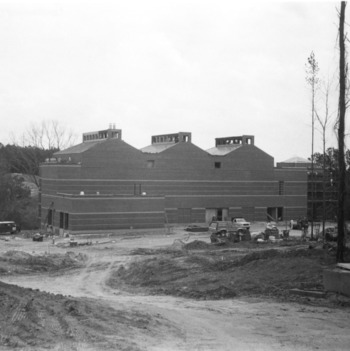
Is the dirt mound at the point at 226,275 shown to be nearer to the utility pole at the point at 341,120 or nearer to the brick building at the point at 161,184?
the utility pole at the point at 341,120

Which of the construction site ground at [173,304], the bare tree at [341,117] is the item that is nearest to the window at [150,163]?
the construction site ground at [173,304]

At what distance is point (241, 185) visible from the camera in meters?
74.8

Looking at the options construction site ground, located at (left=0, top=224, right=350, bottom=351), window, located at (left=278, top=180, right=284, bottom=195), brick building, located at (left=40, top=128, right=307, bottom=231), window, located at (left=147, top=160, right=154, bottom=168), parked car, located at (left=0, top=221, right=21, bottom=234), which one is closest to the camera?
construction site ground, located at (left=0, top=224, right=350, bottom=351)

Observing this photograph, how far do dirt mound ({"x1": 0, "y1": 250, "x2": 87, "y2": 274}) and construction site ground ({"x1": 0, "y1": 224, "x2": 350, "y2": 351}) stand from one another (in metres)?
0.06

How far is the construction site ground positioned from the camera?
1368 centimetres

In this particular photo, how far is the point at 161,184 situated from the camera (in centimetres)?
6981

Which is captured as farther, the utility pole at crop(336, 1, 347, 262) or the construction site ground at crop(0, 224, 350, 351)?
the utility pole at crop(336, 1, 347, 262)

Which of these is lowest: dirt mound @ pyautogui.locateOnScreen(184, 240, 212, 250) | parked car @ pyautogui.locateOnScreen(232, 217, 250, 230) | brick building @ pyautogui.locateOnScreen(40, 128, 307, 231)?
dirt mound @ pyautogui.locateOnScreen(184, 240, 212, 250)

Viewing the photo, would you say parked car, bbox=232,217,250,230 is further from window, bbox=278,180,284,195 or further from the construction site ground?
the construction site ground

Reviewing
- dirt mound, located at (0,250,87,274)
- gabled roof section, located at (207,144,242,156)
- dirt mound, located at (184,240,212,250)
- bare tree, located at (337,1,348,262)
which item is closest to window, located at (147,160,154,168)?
gabled roof section, located at (207,144,242,156)

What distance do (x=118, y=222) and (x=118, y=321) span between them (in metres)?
46.8

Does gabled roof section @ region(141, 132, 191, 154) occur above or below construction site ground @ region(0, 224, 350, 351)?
above

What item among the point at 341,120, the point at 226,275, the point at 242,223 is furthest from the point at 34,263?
the point at 242,223

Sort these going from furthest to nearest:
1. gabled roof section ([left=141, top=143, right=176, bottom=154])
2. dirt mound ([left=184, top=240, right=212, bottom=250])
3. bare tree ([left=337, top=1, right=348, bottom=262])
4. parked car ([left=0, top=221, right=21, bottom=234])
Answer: gabled roof section ([left=141, top=143, right=176, bottom=154]), parked car ([left=0, top=221, right=21, bottom=234]), dirt mound ([left=184, top=240, right=212, bottom=250]), bare tree ([left=337, top=1, right=348, bottom=262])
